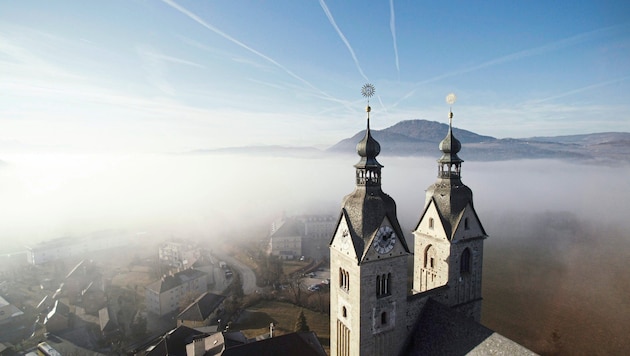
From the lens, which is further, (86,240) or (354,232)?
(86,240)

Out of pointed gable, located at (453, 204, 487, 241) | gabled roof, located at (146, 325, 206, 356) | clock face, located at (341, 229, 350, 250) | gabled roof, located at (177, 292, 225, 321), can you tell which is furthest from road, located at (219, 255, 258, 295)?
pointed gable, located at (453, 204, 487, 241)

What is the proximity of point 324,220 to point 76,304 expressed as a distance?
2863 inches

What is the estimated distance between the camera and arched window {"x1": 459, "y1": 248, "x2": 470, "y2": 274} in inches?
1077

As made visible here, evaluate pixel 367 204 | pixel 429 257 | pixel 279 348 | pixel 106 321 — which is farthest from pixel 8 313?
pixel 429 257

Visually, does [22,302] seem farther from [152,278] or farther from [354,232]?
[354,232]

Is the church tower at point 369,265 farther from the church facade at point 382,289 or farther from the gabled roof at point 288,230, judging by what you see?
the gabled roof at point 288,230

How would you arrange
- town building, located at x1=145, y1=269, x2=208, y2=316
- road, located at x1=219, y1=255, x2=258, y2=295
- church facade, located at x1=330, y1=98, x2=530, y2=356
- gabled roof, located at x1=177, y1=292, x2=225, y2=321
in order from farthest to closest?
road, located at x1=219, y1=255, x2=258, y2=295 < town building, located at x1=145, y1=269, x2=208, y2=316 < gabled roof, located at x1=177, y1=292, x2=225, y2=321 < church facade, located at x1=330, y1=98, x2=530, y2=356

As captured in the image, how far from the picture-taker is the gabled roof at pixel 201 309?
5272 centimetres

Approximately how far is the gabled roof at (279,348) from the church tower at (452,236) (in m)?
13.9

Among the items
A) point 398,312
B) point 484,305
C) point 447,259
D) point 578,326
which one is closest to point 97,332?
point 398,312

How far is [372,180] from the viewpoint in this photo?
21.4m

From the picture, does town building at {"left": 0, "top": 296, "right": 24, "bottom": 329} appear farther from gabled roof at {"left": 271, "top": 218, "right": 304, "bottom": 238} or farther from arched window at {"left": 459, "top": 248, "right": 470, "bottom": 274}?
arched window at {"left": 459, "top": 248, "right": 470, "bottom": 274}

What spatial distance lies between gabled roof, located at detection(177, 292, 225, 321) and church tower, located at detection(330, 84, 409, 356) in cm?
3905

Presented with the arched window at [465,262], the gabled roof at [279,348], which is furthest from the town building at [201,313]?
the arched window at [465,262]
